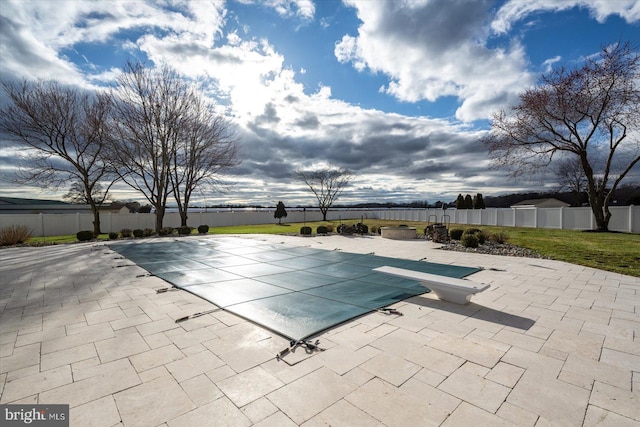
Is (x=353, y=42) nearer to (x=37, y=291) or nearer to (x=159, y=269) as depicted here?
(x=159, y=269)

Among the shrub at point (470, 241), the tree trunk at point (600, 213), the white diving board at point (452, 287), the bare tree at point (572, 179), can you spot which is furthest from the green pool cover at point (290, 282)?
the bare tree at point (572, 179)

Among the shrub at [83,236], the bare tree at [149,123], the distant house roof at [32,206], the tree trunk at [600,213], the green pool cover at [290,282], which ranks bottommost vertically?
the green pool cover at [290,282]

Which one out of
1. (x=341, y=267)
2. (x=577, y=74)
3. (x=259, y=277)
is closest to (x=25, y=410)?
(x=259, y=277)

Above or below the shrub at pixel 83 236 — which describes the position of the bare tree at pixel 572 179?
above

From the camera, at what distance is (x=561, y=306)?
4.38 meters

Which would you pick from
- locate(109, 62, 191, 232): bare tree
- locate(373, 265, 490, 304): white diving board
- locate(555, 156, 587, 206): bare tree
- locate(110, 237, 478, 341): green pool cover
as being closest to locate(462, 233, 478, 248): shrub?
locate(110, 237, 478, 341): green pool cover

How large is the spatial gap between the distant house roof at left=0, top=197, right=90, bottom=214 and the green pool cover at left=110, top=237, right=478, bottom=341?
142ft

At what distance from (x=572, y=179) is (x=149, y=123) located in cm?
4786

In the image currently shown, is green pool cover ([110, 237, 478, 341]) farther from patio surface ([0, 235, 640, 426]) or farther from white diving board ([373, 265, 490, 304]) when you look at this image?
white diving board ([373, 265, 490, 304])

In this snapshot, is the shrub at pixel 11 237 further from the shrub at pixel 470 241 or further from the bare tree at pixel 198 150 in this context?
the shrub at pixel 470 241

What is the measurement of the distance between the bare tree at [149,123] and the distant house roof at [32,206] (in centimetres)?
3176

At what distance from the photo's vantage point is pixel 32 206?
131 ft

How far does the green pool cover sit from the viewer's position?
406 centimetres

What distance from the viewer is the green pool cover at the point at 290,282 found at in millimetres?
4059
